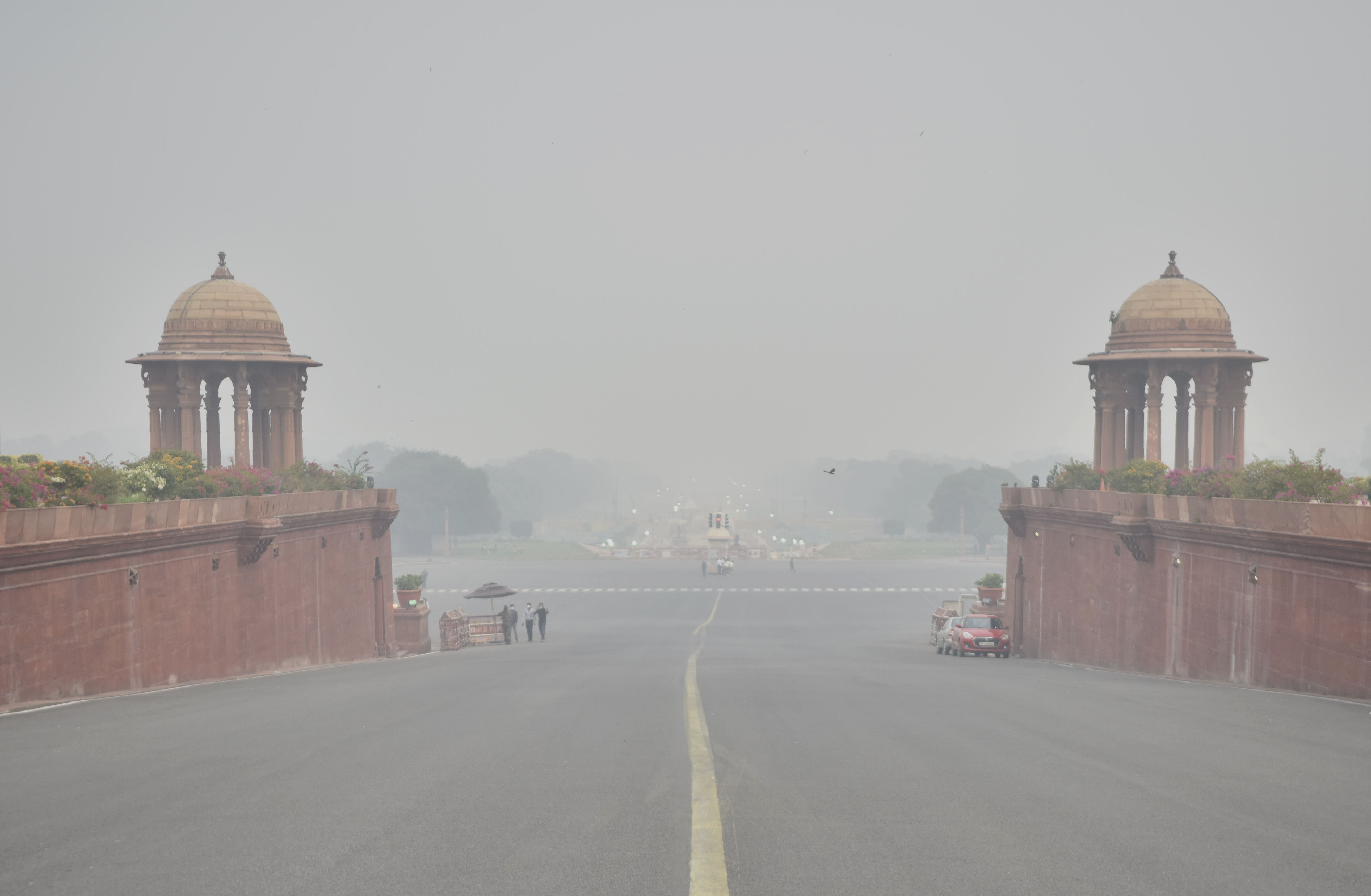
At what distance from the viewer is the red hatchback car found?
110 feet

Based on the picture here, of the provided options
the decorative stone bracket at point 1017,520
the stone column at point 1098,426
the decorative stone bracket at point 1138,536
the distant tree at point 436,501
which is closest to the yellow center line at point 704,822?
the decorative stone bracket at point 1138,536

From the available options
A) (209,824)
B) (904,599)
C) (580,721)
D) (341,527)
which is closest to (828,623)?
(904,599)

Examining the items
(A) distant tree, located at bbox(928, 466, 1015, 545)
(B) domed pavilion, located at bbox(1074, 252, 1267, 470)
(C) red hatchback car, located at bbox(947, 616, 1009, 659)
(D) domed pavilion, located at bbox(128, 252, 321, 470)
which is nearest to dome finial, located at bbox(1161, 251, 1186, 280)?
(B) domed pavilion, located at bbox(1074, 252, 1267, 470)

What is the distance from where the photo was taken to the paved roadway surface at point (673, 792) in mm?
6148

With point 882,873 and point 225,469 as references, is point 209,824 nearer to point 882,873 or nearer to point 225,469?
point 882,873

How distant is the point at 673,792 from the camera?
320 inches

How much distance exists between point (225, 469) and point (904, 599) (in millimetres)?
53971

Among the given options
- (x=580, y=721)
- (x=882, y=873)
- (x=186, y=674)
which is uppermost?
(x=882, y=873)

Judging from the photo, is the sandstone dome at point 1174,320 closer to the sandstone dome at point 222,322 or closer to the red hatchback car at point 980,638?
the red hatchback car at point 980,638

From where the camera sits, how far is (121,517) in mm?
19344

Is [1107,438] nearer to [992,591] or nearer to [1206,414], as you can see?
[1206,414]

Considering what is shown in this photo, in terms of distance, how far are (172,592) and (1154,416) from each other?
31669 millimetres

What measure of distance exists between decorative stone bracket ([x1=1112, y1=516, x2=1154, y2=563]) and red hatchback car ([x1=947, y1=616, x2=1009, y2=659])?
7.30m

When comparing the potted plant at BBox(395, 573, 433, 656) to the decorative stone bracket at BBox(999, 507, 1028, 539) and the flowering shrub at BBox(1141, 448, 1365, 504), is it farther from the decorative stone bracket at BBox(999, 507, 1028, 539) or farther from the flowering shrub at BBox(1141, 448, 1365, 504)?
the flowering shrub at BBox(1141, 448, 1365, 504)
